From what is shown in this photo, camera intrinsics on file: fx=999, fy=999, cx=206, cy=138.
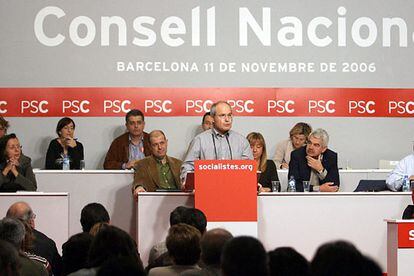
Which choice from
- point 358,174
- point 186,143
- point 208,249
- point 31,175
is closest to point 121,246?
point 208,249

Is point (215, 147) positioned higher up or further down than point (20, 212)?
higher up

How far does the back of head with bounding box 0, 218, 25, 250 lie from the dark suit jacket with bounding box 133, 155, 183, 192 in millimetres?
3772

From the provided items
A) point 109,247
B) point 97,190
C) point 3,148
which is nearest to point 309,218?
point 97,190

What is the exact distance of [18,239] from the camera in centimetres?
570

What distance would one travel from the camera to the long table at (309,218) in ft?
29.0

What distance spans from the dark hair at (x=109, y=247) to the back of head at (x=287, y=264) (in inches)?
38.5

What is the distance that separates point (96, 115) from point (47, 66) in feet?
2.84

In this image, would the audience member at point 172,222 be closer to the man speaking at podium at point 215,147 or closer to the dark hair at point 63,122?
the man speaking at podium at point 215,147

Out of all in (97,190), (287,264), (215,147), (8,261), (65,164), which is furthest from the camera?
(65,164)

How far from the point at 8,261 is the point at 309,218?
5.40 metres

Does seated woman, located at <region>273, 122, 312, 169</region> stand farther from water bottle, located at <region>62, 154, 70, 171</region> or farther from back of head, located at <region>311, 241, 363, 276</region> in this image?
back of head, located at <region>311, 241, 363, 276</region>

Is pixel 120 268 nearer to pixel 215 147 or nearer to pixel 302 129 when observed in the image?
pixel 215 147

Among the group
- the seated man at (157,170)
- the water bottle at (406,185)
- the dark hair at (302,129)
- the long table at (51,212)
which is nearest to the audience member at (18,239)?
the long table at (51,212)

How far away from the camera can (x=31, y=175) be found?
9.71 metres
